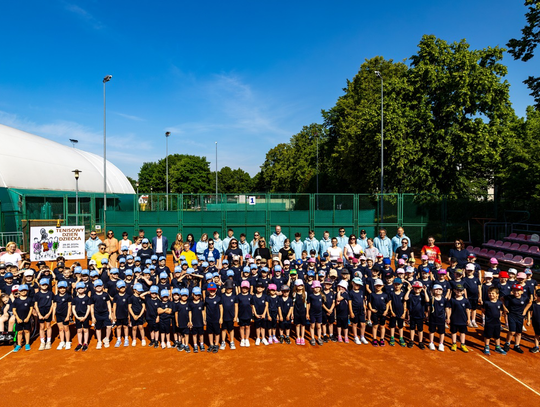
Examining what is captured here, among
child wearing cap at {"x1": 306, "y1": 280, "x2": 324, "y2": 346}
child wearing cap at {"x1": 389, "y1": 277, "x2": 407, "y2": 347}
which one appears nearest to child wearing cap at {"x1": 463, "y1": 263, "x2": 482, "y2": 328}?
child wearing cap at {"x1": 389, "y1": 277, "x2": 407, "y2": 347}

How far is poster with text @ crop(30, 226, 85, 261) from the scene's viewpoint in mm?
11961

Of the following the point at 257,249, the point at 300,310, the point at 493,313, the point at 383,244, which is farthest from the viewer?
the point at 383,244

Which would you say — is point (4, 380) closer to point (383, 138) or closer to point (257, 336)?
point (257, 336)

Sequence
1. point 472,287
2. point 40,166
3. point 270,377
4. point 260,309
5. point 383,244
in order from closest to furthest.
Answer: point 270,377 → point 260,309 → point 472,287 → point 383,244 → point 40,166

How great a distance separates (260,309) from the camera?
28.0ft

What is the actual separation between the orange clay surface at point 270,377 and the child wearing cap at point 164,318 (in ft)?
1.09

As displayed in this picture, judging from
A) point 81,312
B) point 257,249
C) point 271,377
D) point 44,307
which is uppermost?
point 257,249

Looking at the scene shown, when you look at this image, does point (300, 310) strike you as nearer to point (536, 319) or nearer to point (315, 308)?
point (315, 308)

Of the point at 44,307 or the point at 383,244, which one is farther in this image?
the point at 383,244

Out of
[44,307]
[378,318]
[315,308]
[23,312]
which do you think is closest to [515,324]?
[378,318]

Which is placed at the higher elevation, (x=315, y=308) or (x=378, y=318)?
(x=315, y=308)

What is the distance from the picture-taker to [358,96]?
39094 mm

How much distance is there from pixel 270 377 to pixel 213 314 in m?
2.06

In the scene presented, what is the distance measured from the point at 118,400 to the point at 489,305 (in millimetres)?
8305
